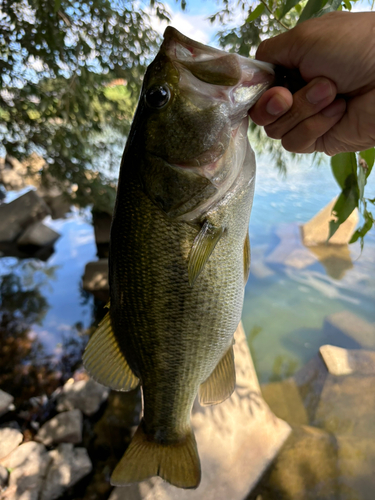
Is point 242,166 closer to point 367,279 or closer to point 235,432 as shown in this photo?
point 235,432

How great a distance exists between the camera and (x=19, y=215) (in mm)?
7480

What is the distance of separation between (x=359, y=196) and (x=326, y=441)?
106 inches

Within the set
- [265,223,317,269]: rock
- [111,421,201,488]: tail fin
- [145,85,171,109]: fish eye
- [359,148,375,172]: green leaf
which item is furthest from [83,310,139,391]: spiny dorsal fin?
[265,223,317,269]: rock

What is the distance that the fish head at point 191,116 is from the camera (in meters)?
0.76

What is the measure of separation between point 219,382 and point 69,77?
372 cm

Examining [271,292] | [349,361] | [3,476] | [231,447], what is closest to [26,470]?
[3,476]

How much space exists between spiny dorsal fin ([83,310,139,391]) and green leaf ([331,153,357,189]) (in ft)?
3.00

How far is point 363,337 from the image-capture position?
430 cm

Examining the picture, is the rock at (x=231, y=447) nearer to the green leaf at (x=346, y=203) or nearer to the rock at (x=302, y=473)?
the rock at (x=302, y=473)

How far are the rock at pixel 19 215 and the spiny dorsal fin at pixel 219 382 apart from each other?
23.6ft

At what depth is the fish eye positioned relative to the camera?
0.80 metres

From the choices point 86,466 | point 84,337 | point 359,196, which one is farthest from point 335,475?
point 84,337

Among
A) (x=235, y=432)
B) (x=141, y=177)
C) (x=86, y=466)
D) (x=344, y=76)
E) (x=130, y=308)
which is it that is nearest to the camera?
(x=344, y=76)

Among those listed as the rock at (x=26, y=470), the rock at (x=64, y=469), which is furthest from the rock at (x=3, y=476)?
the rock at (x=64, y=469)
